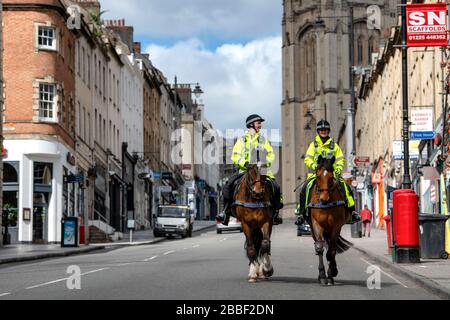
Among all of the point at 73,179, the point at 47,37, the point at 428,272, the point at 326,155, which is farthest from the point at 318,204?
the point at 47,37

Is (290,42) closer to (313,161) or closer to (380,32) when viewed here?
(380,32)

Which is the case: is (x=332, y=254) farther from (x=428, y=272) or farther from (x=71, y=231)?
(x=71, y=231)

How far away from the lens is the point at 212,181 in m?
160

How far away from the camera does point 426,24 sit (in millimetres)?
22672

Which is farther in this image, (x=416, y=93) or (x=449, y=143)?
(x=416, y=93)

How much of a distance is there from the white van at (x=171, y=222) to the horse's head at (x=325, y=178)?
4335 cm

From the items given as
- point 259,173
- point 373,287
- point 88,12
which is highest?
Result: point 88,12

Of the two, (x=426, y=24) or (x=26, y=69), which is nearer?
(x=426, y=24)

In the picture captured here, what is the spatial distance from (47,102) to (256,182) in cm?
3274

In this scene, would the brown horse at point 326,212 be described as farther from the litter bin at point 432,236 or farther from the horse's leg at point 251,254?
the litter bin at point 432,236

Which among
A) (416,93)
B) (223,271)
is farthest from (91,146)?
(223,271)

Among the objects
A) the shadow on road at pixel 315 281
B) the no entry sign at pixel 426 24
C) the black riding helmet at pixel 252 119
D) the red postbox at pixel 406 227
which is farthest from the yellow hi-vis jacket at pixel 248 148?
the no entry sign at pixel 426 24

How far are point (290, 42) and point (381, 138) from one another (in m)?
74.1

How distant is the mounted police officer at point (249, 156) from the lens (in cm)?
1557
